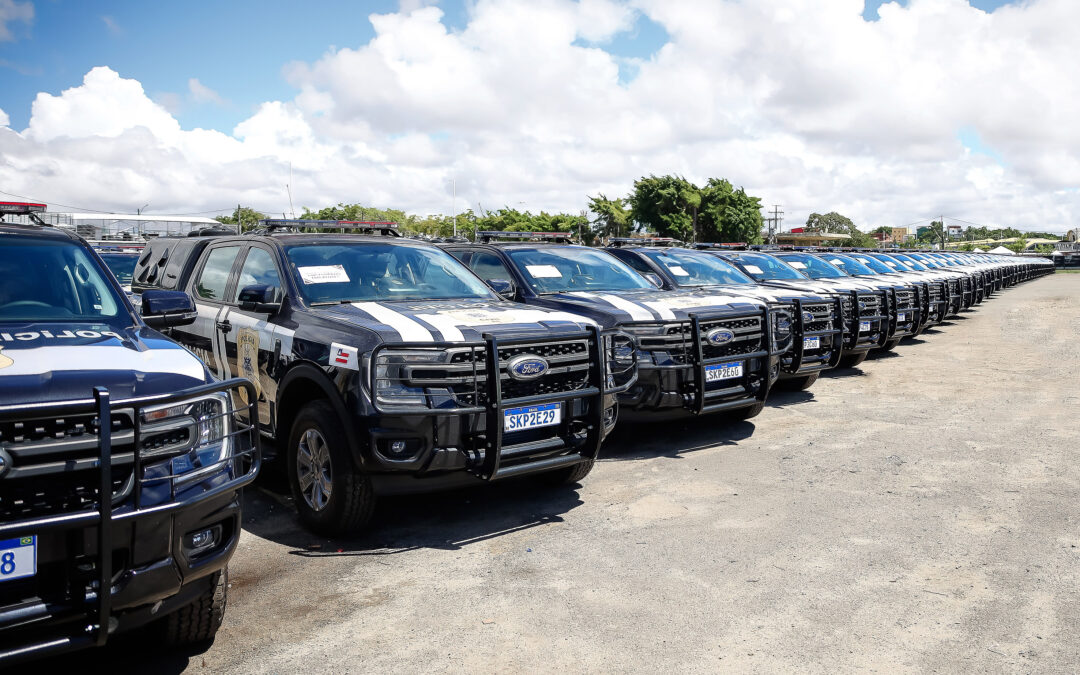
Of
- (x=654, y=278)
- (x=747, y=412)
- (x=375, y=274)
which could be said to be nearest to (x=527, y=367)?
(x=375, y=274)

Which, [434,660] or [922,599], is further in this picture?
[922,599]

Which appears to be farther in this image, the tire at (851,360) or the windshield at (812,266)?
the windshield at (812,266)

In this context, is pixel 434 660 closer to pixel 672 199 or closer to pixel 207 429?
pixel 207 429

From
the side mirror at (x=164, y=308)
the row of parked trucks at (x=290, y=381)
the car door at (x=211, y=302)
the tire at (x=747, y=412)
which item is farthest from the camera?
the tire at (x=747, y=412)

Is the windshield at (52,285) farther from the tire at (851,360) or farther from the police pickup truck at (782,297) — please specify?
the tire at (851,360)

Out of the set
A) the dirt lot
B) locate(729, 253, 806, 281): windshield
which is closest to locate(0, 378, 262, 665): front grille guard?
the dirt lot

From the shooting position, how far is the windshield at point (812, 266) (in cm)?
1277

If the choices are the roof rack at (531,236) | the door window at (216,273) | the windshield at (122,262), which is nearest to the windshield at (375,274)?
the door window at (216,273)

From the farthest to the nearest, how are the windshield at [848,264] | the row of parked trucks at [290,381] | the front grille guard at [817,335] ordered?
the windshield at [848,264]
the front grille guard at [817,335]
the row of parked trucks at [290,381]

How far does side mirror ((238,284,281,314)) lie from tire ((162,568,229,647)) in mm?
2199

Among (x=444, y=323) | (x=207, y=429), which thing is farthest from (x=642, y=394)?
(x=207, y=429)

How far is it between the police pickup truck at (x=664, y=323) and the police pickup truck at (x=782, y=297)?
A: 34 centimetres

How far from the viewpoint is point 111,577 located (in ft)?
8.83

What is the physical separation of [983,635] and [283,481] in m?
4.66
